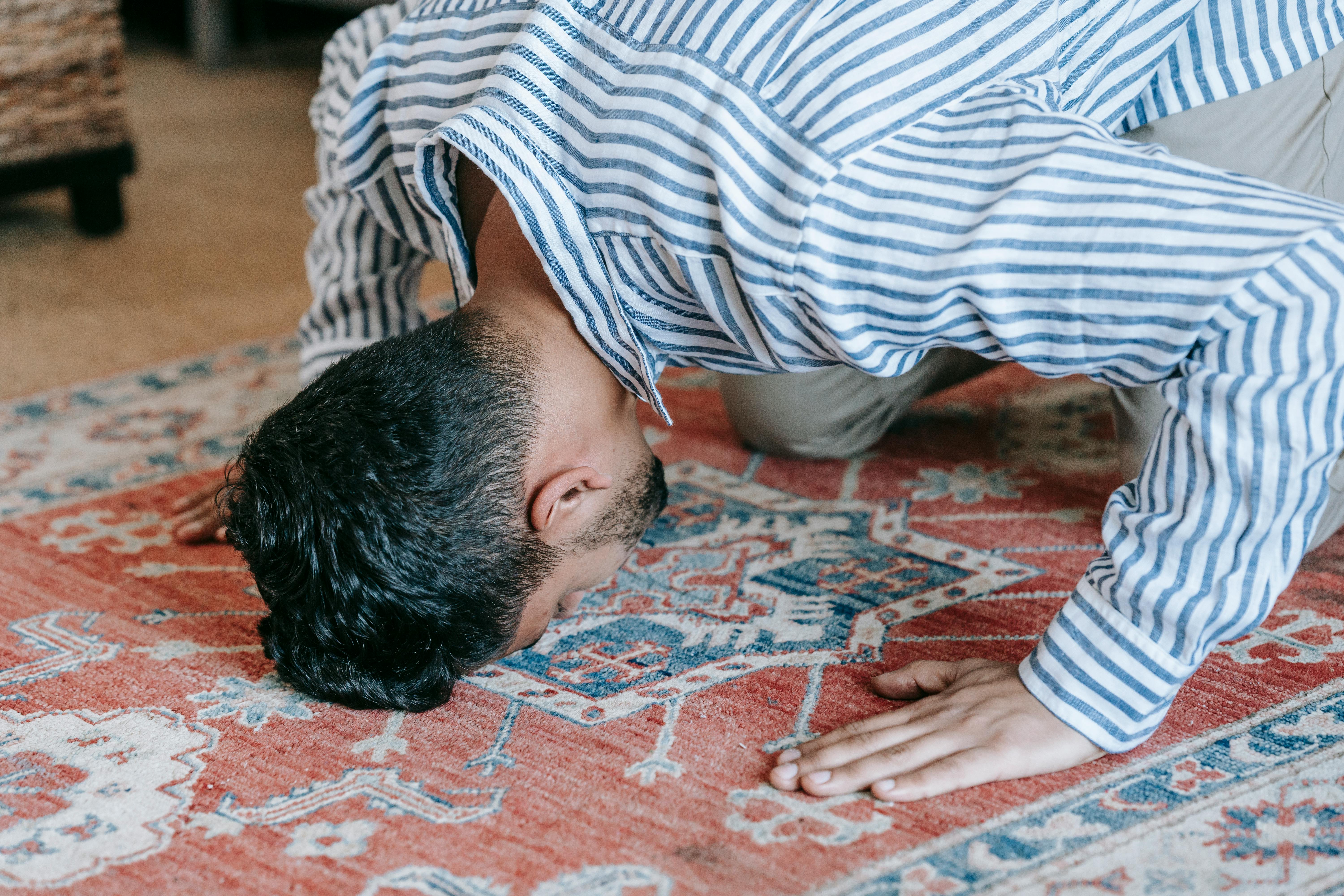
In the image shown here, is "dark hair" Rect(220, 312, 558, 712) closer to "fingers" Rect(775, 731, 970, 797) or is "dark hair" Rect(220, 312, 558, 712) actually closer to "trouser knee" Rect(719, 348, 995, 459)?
"fingers" Rect(775, 731, 970, 797)

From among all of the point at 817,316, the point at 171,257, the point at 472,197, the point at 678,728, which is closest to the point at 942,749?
the point at 678,728

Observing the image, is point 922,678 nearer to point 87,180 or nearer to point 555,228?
point 555,228

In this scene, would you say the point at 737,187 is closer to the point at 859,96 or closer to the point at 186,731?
the point at 859,96

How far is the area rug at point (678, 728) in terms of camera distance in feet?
2.56

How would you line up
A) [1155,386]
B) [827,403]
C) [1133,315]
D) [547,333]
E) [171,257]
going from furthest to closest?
[171,257] → [827,403] → [1155,386] → [547,333] → [1133,315]

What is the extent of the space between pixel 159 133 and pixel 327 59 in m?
2.24

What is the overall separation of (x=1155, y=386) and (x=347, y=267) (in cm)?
79

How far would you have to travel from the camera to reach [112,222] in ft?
8.20

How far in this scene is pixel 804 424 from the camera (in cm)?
139

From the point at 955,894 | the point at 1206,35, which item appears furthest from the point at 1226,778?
the point at 1206,35

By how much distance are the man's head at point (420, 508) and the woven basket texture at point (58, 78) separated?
1.62m

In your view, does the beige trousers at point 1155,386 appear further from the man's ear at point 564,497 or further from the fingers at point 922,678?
the man's ear at point 564,497

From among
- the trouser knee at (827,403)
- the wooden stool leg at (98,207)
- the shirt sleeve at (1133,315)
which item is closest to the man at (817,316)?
the shirt sleeve at (1133,315)

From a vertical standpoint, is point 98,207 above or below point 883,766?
below
